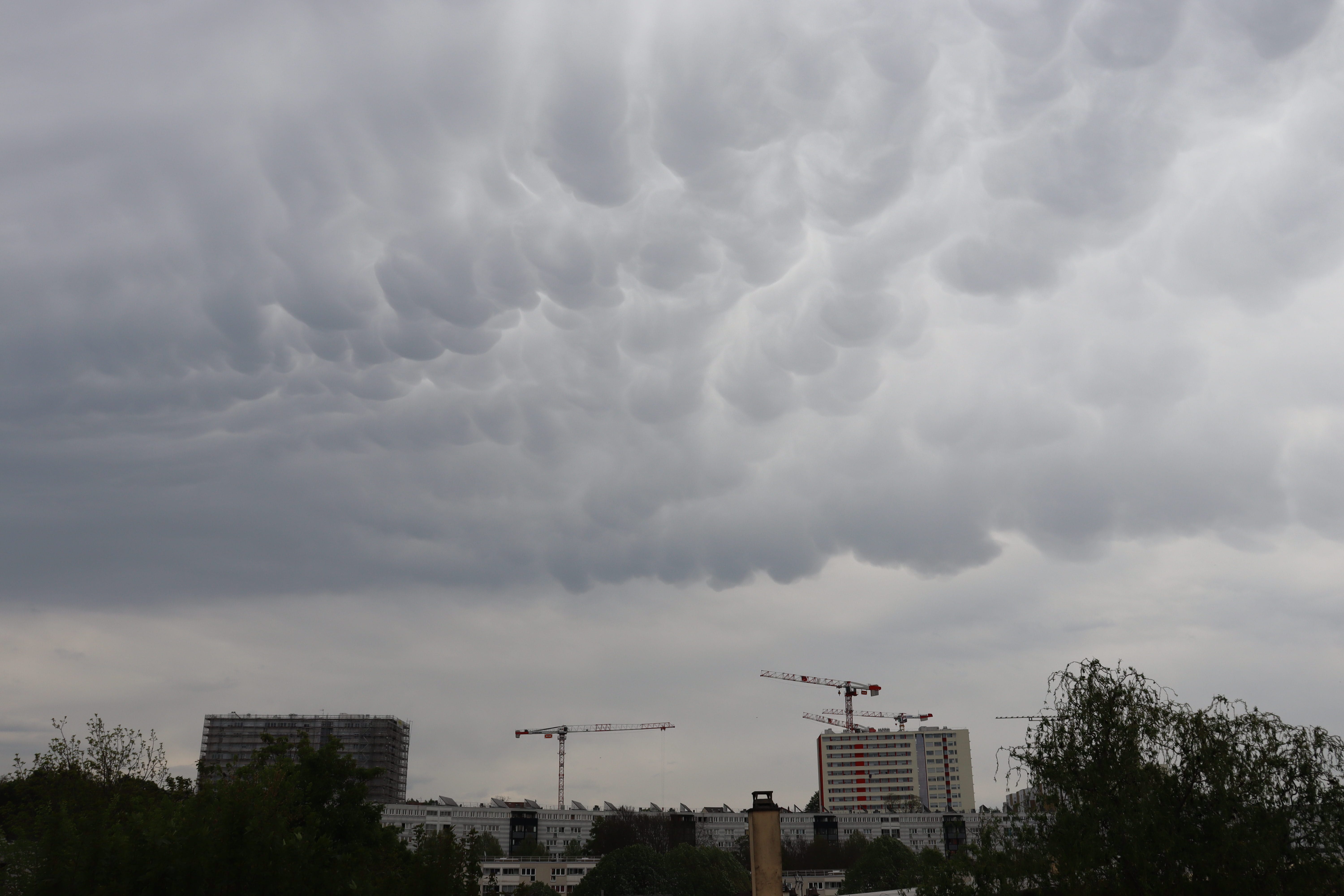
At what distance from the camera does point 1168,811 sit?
23688 millimetres

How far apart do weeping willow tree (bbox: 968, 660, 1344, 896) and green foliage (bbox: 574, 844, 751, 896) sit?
79.1 metres

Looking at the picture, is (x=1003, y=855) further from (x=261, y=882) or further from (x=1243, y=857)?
(x=261, y=882)

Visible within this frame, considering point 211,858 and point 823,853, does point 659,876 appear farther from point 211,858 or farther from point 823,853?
point 211,858

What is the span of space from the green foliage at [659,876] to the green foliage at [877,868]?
14.6 meters

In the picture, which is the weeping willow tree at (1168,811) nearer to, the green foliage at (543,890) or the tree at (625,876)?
the green foliage at (543,890)

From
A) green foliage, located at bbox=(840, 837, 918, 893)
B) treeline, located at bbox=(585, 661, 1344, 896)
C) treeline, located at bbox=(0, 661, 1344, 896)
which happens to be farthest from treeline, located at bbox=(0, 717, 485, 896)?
green foliage, located at bbox=(840, 837, 918, 893)

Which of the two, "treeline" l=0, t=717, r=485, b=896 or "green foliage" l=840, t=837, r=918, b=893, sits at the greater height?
"treeline" l=0, t=717, r=485, b=896

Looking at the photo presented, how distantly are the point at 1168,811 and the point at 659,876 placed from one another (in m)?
85.6

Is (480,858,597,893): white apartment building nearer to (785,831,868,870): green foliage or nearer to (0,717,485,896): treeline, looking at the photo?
(785,831,868,870): green foliage

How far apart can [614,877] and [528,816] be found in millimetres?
101196

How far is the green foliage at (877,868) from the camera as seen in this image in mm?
111562

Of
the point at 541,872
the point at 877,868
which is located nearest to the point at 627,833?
the point at 541,872

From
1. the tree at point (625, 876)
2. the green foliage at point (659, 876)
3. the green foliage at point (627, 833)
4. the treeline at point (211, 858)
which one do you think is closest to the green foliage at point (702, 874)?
the green foliage at point (659, 876)

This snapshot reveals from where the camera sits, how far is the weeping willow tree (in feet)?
74.6
